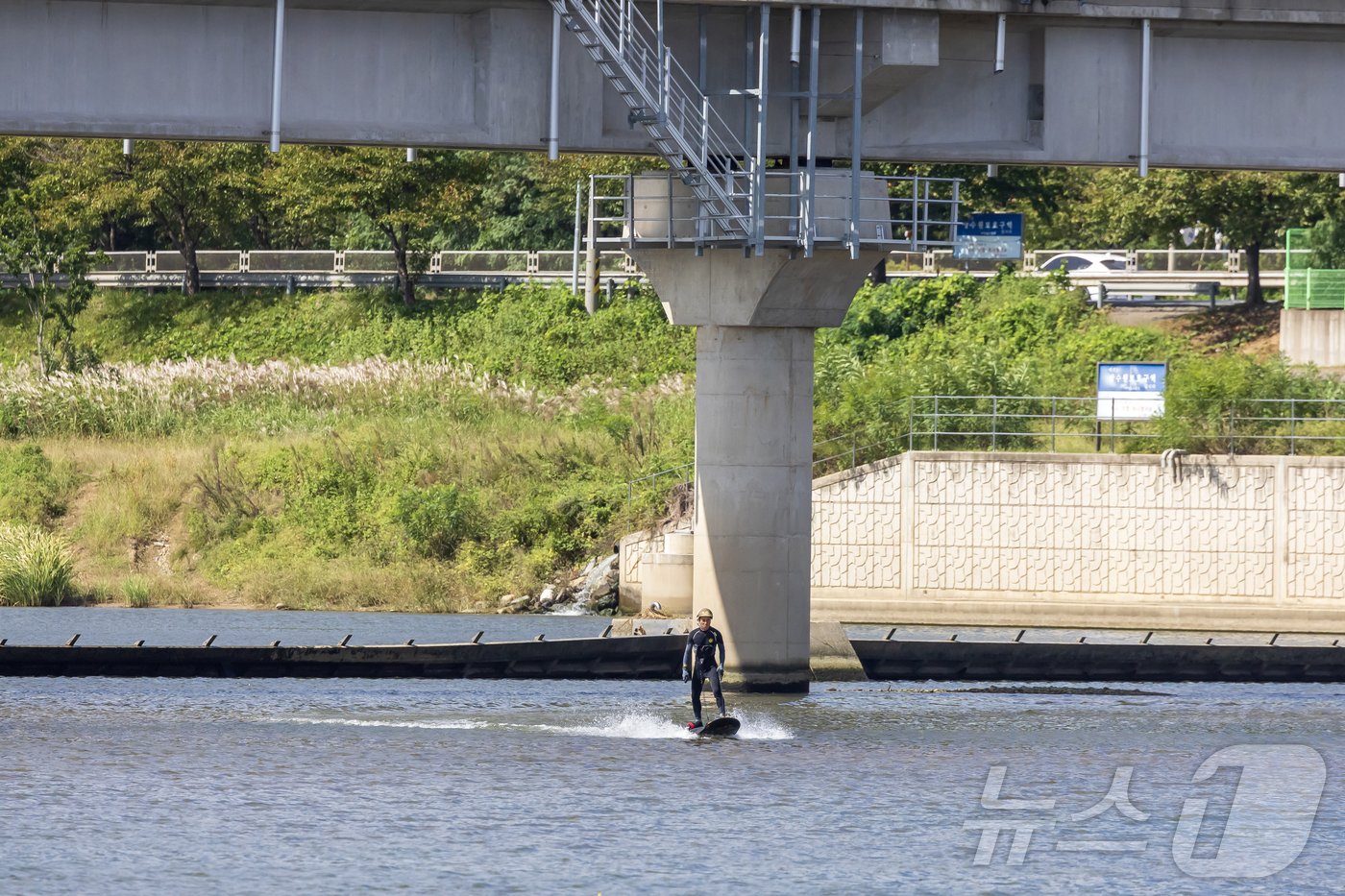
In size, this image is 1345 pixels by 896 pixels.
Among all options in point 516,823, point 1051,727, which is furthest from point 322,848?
point 1051,727

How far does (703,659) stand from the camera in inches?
Result: 1128

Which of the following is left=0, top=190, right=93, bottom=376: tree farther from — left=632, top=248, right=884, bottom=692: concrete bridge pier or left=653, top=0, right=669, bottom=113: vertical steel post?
left=653, top=0, right=669, bottom=113: vertical steel post

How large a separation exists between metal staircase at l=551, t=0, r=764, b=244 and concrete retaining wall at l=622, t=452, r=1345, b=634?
14.3m

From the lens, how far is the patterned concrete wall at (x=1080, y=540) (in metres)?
42.8

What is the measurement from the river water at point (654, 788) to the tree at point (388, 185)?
32238 mm

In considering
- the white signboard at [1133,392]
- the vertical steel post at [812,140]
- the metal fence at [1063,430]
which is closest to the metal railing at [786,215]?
the vertical steel post at [812,140]

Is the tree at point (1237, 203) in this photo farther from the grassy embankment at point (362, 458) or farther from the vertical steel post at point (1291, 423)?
the grassy embankment at point (362, 458)

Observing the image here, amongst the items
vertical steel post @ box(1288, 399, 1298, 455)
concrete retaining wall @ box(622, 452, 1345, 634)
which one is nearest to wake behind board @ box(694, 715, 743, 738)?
concrete retaining wall @ box(622, 452, 1345, 634)

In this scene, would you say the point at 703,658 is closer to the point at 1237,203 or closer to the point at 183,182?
the point at 1237,203

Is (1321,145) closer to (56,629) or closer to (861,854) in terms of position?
(861,854)

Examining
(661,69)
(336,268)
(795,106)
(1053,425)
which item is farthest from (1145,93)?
(336,268)

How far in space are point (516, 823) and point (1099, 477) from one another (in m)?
22.2

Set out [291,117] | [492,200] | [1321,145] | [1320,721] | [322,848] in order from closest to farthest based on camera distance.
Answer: [322,848]
[291,117]
[1321,145]
[1320,721]
[492,200]

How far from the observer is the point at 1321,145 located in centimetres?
3067
